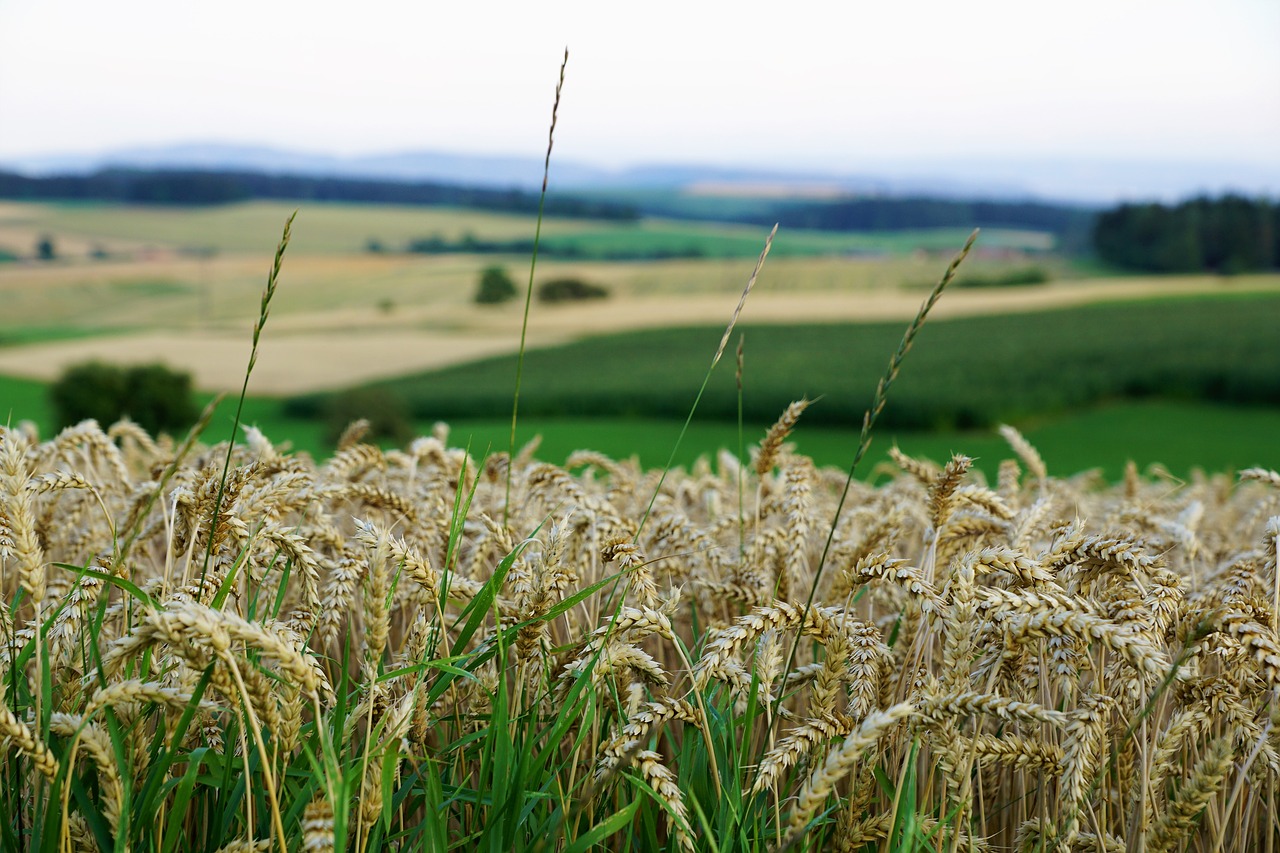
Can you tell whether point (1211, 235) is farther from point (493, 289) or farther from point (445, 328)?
point (445, 328)

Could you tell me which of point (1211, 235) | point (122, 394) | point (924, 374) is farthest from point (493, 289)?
point (1211, 235)

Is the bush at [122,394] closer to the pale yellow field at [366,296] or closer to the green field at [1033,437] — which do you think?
the green field at [1033,437]

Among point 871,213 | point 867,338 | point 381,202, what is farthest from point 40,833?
point 871,213

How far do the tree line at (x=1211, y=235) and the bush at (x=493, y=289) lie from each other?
142 ft

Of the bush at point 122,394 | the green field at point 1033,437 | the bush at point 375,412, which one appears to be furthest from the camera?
the bush at point 122,394

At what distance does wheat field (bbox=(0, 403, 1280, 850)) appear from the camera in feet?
4.76

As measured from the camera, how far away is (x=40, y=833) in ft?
5.26

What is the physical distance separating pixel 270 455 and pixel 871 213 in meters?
83.9

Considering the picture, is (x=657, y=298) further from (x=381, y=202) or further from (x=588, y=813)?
(x=588, y=813)

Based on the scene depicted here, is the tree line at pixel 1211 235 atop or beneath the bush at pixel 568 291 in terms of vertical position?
atop

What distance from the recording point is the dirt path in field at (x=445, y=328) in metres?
39.9

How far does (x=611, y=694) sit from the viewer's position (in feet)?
6.29

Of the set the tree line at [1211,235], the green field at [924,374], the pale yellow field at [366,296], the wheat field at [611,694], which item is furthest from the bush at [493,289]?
the wheat field at [611,694]

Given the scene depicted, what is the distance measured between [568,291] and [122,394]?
1279 inches
